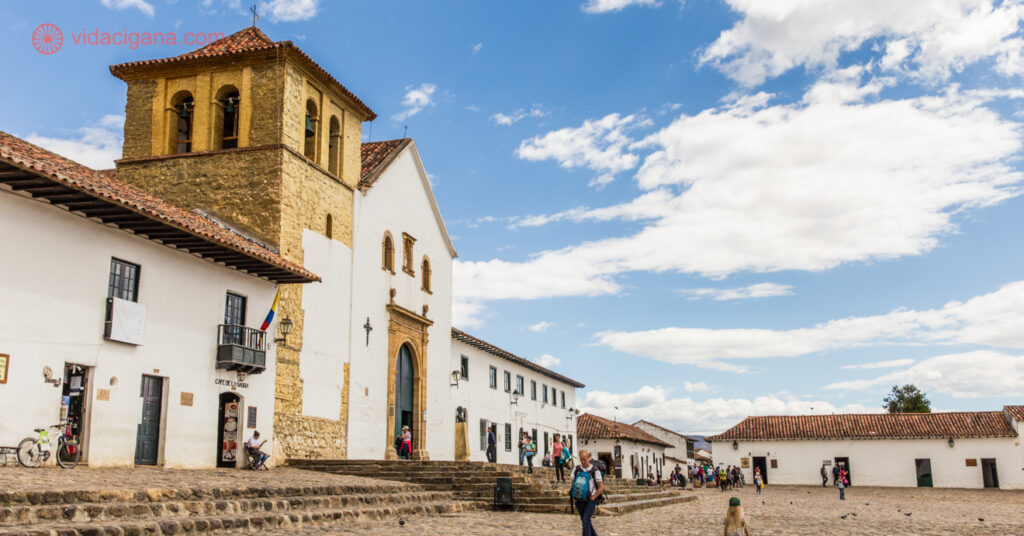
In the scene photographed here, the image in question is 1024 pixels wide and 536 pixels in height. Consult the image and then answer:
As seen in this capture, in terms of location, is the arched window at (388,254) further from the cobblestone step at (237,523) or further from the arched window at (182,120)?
the cobblestone step at (237,523)

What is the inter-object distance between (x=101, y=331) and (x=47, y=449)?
94.0 inches

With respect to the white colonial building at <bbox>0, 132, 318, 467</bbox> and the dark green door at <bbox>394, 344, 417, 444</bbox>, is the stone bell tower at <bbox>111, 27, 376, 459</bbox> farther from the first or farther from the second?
the dark green door at <bbox>394, 344, 417, 444</bbox>

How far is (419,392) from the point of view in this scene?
28172 mm

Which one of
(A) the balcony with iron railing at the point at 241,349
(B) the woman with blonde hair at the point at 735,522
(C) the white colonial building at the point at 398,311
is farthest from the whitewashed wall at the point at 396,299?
(B) the woman with blonde hair at the point at 735,522

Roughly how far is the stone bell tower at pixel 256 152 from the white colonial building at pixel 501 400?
8.98m

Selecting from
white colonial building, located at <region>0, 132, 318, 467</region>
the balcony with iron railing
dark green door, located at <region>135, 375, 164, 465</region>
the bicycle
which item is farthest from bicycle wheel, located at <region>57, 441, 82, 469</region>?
the balcony with iron railing

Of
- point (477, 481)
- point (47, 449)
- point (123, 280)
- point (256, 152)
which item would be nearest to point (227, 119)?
point (256, 152)

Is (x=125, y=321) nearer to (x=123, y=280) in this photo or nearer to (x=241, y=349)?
(x=123, y=280)

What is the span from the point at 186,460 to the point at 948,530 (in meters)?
15.1

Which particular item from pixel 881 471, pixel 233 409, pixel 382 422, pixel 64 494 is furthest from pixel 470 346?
pixel 881 471

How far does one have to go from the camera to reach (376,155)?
93.5 feet

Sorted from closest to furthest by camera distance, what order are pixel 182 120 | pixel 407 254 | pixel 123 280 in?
pixel 123 280 < pixel 182 120 < pixel 407 254

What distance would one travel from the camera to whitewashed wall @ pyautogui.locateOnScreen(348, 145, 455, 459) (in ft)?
80.7

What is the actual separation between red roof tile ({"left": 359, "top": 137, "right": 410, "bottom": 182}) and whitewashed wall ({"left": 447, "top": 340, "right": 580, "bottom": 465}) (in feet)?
25.3
